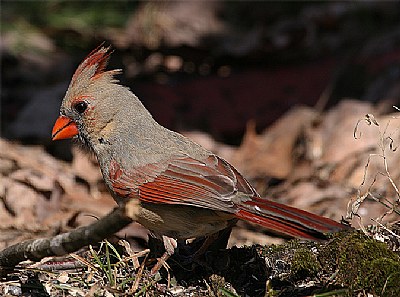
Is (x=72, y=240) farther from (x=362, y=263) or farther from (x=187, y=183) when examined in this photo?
(x=362, y=263)

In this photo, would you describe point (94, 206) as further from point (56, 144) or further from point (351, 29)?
point (351, 29)

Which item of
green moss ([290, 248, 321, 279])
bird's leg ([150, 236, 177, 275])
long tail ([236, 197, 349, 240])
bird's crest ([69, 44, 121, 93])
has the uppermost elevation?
bird's crest ([69, 44, 121, 93])

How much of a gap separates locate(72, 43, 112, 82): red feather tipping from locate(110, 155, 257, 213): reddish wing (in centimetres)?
45

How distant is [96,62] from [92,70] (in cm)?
5

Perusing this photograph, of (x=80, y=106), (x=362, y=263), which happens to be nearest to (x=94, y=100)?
(x=80, y=106)

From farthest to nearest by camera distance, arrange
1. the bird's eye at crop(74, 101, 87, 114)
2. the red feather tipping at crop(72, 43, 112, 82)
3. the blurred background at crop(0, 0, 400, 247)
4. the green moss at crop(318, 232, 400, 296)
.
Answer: the blurred background at crop(0, 0, 400, 247), the bird's eye at crop(74, 101, 87, 114), the red feather tipping at crop(72, 43, 112, 82), the green moss at crop(318, 232, 400, 296)

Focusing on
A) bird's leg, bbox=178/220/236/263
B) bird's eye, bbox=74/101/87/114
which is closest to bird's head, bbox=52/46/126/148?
bird's eye, bbox=74/101/87/114

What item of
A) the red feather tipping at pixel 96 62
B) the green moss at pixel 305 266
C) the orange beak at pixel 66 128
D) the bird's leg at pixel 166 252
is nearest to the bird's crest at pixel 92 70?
the red feather tipping at pixel 96 62

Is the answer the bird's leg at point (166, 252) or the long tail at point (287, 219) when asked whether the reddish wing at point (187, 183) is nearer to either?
the long tail at point (287, 219)

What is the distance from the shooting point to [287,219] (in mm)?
2953

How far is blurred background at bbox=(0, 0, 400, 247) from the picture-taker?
599cm

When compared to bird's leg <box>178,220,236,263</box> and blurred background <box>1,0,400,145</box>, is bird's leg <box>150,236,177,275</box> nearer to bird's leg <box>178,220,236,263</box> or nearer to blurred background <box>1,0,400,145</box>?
bird's leg <box>178,220,236,263</box>

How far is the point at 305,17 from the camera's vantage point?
26.9ft

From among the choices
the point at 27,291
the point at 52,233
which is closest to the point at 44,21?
the point at 52,233
